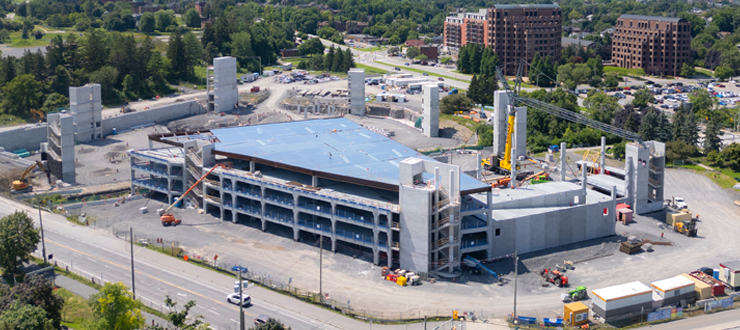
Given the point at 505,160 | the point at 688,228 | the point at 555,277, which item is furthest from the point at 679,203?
the point at 555,277

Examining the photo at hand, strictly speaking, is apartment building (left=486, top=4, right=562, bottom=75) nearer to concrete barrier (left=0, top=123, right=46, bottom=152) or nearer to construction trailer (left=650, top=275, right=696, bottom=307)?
concrete barrier (left=0, top=123, right=46, bottom=152)

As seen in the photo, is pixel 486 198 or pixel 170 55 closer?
pixel 486 198

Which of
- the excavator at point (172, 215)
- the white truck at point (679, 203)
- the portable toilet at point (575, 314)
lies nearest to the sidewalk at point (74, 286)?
the excavator at point (172, 215)

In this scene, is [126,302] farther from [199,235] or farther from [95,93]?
[95,93]

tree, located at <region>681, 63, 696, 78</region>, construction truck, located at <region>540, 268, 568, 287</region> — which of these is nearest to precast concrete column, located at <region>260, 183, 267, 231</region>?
construction truck, located at <region>540, 268, 568, 287</region>

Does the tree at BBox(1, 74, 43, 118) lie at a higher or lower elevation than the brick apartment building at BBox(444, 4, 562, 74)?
lower

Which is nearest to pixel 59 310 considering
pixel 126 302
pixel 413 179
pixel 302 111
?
pixel 126 302
